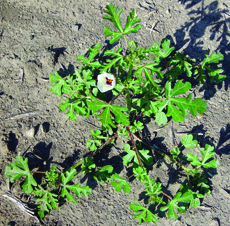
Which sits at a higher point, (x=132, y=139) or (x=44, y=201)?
(x=132, y=139)

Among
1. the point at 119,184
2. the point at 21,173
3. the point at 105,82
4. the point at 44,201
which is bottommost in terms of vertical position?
the point at 44,201

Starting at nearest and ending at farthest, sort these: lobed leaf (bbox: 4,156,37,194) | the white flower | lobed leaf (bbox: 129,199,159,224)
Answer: the white flower
lobed leaf (bbox: 129,199,159,224)
lobed leaf (bbox: 4,156,37,194)

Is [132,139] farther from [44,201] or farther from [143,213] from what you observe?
[44,201]

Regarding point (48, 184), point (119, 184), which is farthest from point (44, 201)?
point (119, 184)

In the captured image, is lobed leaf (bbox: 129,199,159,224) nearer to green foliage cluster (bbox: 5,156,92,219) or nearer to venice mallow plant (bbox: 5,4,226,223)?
venice mallow plant (bbox: 5,4,226,223)

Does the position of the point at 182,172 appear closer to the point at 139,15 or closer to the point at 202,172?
the point at 202,172

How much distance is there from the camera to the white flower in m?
3.02

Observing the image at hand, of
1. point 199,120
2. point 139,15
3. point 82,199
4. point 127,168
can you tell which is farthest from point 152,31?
point 82,199

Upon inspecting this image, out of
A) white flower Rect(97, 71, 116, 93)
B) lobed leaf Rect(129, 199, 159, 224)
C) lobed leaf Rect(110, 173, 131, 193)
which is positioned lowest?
lobed leaf Rect(129, 199, 159, 224)

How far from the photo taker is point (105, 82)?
120 inches

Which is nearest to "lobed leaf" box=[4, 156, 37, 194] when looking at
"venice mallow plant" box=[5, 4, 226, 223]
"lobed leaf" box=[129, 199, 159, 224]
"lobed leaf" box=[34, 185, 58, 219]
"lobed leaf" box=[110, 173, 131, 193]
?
"venice mallow plant" box=[5, 4, 226, 223]

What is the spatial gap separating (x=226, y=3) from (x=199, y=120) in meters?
2.25

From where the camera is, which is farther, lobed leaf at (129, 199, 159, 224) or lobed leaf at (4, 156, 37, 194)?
lobed leaf at (4, 156, 37, 194)

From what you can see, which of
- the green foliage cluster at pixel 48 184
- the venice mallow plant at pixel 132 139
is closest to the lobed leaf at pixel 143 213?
the venice mallow plant at pixel 132 139
